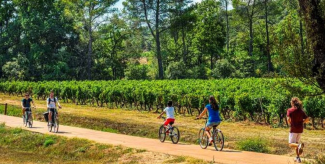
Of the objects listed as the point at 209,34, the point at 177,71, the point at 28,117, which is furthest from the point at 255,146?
the point at 209,34

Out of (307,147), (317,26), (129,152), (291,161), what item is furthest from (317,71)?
(129,152)

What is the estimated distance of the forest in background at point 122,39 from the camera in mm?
62062

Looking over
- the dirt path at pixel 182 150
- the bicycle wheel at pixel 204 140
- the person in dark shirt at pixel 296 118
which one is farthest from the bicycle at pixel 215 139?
the person in dark shirt at pixel 296 118

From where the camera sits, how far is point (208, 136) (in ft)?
45.9

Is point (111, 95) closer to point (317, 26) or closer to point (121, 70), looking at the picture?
point (317, 26)

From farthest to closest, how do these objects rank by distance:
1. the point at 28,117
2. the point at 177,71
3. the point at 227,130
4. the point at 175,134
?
A: the point at 177,71 < the point at 28,117 < the point at 227,130 < the point at 175,134

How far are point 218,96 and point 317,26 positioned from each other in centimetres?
1605

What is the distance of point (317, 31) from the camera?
32.3ft

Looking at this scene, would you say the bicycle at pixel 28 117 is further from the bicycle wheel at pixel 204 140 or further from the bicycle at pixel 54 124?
the bicycle wheel at pixel 204 140

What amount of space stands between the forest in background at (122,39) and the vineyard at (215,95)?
20332mm

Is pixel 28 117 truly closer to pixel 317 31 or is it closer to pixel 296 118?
pixel 296 118

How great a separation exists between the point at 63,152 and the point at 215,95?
11.6 m

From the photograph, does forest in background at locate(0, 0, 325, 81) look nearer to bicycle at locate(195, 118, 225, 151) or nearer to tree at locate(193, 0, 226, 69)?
tree at locate(193, 0, 226, 69)

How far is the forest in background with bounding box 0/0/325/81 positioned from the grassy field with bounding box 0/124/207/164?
1564 inches
